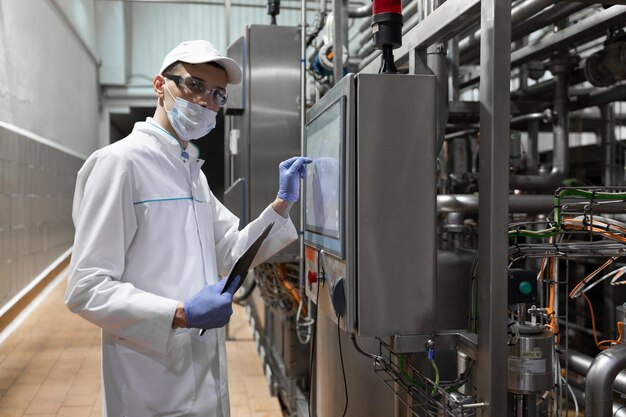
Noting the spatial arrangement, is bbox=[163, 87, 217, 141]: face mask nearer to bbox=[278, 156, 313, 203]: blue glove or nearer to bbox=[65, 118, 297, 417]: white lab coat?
bbox=[65, 118, 297, 417]: white lab coat

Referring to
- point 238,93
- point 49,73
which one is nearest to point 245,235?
point 238,93

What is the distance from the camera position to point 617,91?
340 cm

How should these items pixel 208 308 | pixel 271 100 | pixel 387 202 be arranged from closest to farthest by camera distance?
1. pixel 387 202
2. pixel 208 308
3. pixel 271 100

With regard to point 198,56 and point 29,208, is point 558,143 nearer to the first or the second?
point 198,56

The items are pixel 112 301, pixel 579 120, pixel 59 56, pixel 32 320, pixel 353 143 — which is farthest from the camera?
pixel 59 56

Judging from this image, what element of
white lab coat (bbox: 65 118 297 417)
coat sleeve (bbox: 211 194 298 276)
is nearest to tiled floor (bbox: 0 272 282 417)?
coat sleeve (bbox: 211 194 298 276)

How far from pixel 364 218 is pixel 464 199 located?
2.62 feet

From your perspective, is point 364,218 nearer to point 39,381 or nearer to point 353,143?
point 353,143

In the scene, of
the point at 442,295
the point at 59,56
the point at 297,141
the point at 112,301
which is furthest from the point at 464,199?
the point at 59,56

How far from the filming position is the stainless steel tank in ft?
4.09

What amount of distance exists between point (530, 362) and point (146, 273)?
0.95 m

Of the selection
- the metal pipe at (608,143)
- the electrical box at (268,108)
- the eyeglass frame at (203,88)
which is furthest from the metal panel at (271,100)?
the metal pipe at (608,143)

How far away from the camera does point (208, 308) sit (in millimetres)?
1348

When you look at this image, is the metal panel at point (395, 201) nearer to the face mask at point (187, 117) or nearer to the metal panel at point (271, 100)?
the face mask at point (187, 117)
